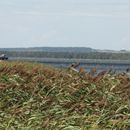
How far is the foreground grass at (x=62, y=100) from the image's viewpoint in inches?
462

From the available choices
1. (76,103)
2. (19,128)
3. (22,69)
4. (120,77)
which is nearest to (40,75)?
(22,69)

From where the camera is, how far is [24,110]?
41.3ft

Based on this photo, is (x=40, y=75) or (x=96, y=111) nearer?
(x=96, y=111)

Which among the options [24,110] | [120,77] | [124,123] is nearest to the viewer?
[124,123]

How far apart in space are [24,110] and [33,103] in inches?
27.1

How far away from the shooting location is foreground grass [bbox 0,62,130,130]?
11.7 metres

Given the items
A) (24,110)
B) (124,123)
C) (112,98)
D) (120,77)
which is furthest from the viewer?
(120,77)

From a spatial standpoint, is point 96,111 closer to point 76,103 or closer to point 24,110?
point 76,103

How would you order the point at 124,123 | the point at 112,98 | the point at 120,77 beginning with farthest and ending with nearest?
the point at 120,77, the point at 112,98, the point at 124,123

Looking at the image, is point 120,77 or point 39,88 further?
point 120,77

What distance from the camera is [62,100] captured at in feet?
44.3

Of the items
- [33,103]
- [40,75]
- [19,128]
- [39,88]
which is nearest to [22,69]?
[40,75]

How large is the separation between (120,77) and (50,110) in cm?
365

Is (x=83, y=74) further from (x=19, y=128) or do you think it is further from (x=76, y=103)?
(x=19, y=128)
